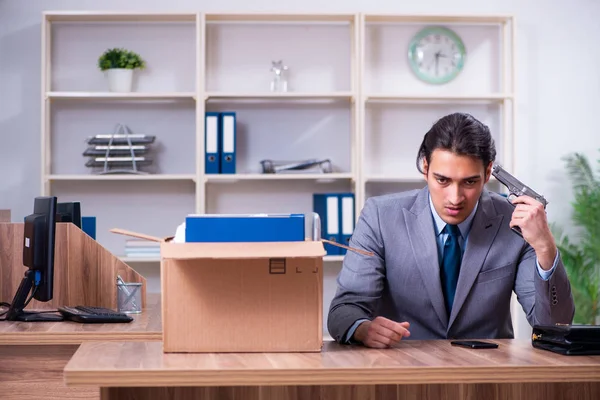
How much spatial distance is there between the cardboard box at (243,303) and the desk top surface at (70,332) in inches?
28.6

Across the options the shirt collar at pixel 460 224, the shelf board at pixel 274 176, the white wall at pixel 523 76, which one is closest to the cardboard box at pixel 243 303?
the shirt collar at pixel 460 224

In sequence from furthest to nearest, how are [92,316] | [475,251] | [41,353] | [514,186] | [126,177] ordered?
[126,177] < [92,316] < [41,353] < [475,251] < [514,186]

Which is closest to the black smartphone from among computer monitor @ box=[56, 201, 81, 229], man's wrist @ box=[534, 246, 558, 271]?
man's wrist @ box=[534, 246, 558, 271]

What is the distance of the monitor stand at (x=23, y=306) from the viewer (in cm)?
269

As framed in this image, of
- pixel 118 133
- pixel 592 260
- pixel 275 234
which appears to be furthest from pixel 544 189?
pixel 275 234

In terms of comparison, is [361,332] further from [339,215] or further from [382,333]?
[339,215]

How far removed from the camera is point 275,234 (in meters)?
1.79

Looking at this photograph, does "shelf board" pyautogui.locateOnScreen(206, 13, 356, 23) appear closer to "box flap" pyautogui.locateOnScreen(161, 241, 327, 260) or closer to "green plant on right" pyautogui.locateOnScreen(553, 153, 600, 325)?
"green plant on right" pyautogui.locateOnScreen(553, 153, 600, 325)

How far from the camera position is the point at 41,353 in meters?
2.44

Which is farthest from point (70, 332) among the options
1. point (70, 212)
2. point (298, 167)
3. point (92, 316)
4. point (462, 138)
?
point (298, 167)

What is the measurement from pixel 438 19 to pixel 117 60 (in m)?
1.79

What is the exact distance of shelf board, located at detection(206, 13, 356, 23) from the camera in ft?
14.6

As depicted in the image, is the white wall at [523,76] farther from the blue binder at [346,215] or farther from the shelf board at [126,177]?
the blue binder at [346,215]

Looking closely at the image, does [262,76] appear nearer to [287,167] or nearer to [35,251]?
[287,167]
